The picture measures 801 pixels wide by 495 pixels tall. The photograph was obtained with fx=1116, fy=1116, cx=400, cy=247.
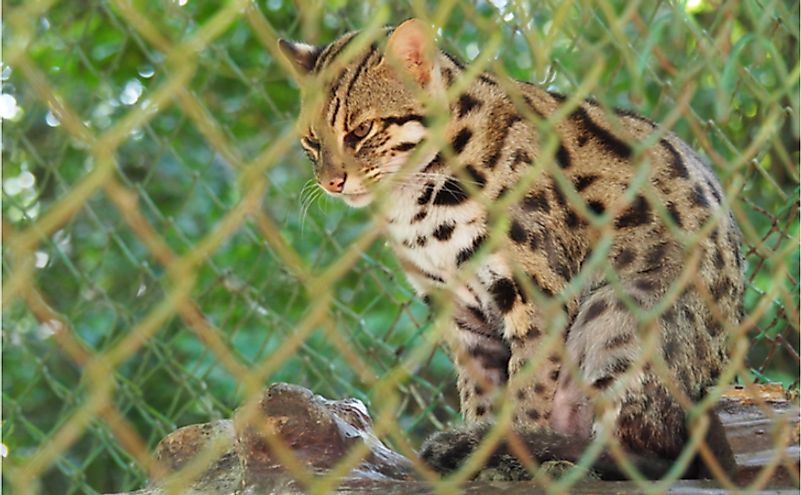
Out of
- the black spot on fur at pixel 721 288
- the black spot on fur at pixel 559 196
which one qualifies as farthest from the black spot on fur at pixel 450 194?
the black spot on fur at pixel 721 288

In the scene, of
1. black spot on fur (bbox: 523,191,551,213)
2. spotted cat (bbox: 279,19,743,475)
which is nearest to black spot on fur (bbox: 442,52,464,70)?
spotted cat (bbox: 279,19,743,475)

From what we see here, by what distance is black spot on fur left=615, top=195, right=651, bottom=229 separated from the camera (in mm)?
2818

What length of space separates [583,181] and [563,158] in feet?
0.28

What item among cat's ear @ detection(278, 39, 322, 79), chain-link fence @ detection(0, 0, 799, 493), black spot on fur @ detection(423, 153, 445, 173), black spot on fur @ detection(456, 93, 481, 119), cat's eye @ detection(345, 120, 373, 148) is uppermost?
cat's ear @ detection(278, 39, 322, 79)

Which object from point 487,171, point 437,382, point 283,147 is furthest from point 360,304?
point 283,147

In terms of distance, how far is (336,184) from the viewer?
9.18 feet

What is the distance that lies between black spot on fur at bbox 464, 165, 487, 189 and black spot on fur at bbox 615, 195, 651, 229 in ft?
1.18

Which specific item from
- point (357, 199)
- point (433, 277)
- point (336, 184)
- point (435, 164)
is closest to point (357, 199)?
point (357, 199)

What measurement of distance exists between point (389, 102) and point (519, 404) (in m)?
0.85

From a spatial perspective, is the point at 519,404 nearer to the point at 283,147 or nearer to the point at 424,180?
the point at 424,180

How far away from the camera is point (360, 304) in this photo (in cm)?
422

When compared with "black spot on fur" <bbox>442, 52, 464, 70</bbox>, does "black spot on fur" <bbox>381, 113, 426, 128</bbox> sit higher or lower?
lower

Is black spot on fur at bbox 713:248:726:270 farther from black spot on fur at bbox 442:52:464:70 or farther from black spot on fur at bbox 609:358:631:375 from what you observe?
black spot on fur at bbox 442:52:464:70

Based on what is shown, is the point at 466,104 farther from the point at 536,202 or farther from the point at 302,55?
the point at 302,55
